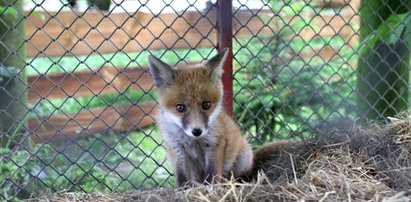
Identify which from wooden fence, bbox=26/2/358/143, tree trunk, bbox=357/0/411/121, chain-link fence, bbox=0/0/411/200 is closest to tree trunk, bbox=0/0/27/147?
chain-link fence, bbox=0/0/411/200

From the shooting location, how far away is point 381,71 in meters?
4.70

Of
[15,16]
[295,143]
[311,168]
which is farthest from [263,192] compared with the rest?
[15,16]

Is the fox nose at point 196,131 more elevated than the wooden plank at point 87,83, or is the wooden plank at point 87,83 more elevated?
the fox nose at point 196,131

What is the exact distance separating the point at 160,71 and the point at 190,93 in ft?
0.77

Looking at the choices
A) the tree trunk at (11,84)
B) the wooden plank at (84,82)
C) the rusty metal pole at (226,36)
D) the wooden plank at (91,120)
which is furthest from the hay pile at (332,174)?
the wooden plank at (84,82)

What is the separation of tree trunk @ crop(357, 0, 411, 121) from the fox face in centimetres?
175

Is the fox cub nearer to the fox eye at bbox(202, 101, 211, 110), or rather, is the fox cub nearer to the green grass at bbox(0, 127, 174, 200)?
the fox eye at bbox(202, 101, 211, 110)

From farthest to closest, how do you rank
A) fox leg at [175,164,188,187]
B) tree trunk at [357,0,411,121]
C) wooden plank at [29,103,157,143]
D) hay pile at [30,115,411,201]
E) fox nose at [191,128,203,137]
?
wooden plank at [29,103,157,143] < tree trunk at [357,0,411,121] < fox leg at [175,164,188,187] < fox nose at [191,128,203,137] < hay pile at [30,115,411,201]

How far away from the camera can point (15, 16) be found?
3.88m

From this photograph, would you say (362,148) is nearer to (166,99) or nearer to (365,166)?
(365,166)

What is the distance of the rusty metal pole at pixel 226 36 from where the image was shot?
12.3 feet

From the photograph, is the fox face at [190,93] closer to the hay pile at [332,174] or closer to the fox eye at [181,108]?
the fox eye at [181,108]

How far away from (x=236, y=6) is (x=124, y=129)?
1.91m

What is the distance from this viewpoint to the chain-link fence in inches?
144
